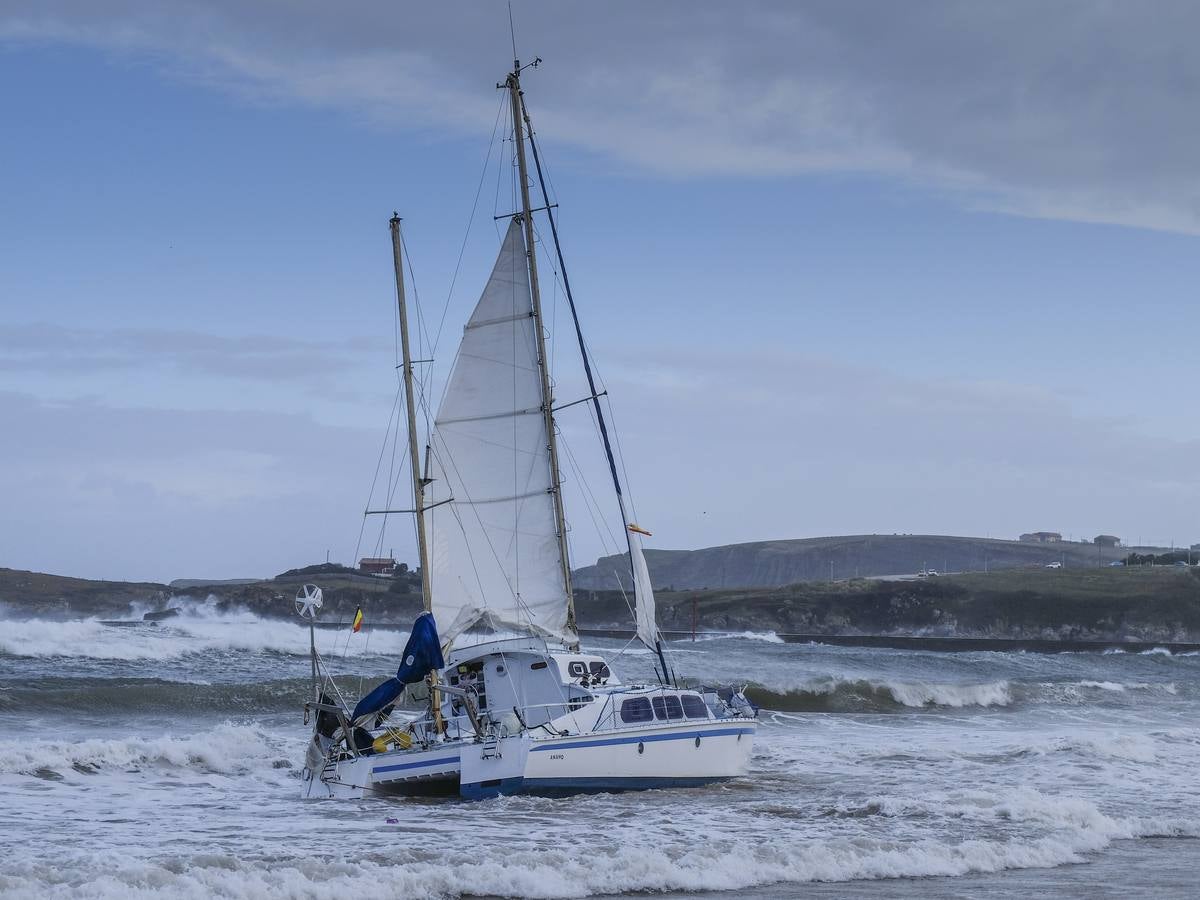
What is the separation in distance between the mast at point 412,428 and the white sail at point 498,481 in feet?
2.84

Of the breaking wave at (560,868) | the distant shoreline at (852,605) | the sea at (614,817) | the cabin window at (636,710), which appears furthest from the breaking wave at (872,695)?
the distant shoreline at (852,605)

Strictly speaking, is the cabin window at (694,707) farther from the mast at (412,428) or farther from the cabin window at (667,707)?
the mast at (412,428)

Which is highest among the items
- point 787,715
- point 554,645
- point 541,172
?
point 541,172

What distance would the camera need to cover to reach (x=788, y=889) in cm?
1741

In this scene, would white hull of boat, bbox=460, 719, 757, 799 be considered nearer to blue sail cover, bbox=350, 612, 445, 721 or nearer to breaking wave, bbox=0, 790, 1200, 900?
blue sail cover, bbox=350, 612, 445, 721

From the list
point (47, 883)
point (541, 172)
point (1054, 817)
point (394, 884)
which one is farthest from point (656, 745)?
point (541, 172)

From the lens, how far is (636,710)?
A: 26.1m

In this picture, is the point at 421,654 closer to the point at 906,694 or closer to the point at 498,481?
the point at 498,481

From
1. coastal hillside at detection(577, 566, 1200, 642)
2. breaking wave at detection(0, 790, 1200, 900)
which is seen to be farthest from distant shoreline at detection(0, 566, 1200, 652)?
breaking wave at detection(0, 790, 1200, 900)

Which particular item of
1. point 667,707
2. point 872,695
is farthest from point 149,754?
point 872,695

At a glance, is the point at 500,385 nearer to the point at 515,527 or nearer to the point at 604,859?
the point at 515,527

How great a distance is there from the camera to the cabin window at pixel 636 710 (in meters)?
26.0

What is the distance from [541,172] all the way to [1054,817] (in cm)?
1929

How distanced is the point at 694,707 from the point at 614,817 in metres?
4.80
